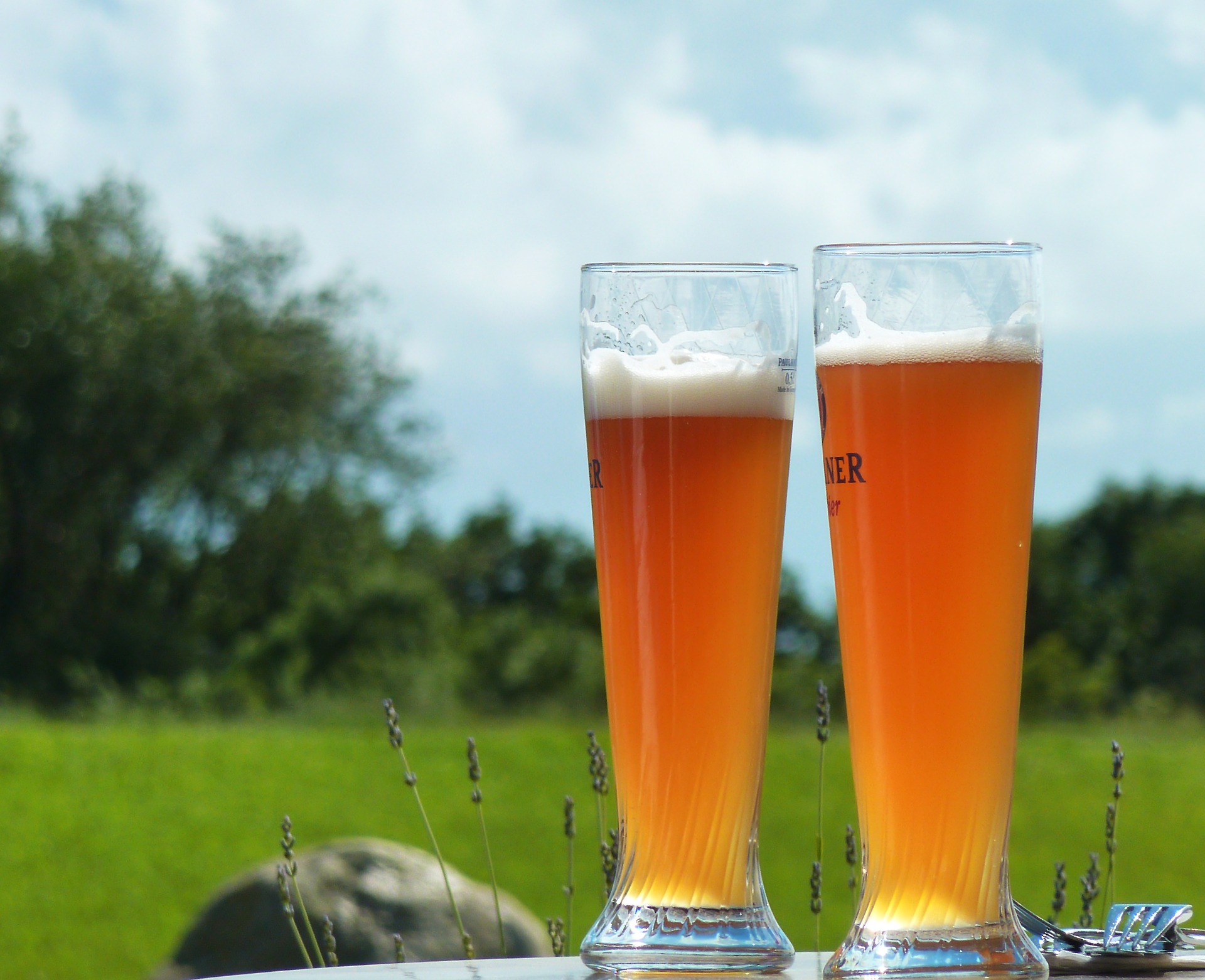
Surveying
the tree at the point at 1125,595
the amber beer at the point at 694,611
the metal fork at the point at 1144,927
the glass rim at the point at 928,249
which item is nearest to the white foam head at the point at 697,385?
the amber beer at the point at 694,611

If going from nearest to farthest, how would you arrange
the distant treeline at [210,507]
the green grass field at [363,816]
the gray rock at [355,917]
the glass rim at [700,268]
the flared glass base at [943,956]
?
the flared glass base at [943,956] < the glass rim at [700,268] < the gray rock at [355,917] < the green grass field at [363,816] < the distant treeline at [210,507]

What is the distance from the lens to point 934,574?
4.03ft

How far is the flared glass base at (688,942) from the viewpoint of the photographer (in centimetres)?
131

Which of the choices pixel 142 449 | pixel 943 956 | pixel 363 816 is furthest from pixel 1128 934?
pixel 142 449

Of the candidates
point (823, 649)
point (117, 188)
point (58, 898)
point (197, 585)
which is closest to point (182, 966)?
point (58, 898)

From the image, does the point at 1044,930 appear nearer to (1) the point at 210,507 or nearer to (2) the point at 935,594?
(2) the point at 935,594

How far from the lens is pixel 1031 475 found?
4.18 ft

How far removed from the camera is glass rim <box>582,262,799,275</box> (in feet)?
4.39

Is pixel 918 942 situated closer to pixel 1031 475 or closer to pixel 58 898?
pixel 1031 475

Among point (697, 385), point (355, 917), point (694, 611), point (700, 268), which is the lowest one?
point (355, 917)

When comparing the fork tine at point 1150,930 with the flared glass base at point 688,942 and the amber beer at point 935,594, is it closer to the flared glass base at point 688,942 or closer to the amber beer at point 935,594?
the amber beer at point 935,594

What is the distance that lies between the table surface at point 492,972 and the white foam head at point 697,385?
20.8 inches

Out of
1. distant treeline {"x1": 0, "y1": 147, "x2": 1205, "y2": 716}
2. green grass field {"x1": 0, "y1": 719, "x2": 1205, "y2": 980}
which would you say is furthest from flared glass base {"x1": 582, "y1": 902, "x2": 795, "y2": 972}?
distant treeline {"x1": 0, "y1": 147, "x2": 1205, "y2": 716}

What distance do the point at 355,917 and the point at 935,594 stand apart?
5.81 meters
